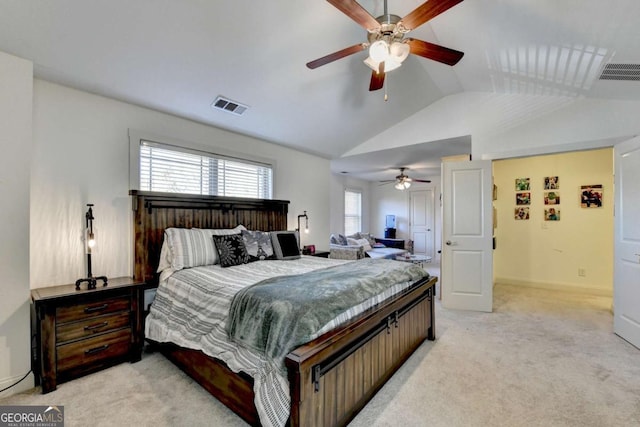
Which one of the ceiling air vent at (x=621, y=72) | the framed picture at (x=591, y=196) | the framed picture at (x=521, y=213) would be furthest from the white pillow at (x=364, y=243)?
the ceiling air vent at (x=621, y=72)

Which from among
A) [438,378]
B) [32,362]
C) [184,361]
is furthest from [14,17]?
[438,378]

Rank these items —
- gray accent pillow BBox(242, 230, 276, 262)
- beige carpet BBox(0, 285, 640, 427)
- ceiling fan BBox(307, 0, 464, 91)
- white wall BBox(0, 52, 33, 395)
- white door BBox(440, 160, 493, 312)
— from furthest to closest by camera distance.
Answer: white door BBox(440, 160, 493, 312), gray accent pillow BBox(242, 230, 276, 262), white wall BBox(0, 52, 33, 395), beige carpet BBox(0, 285, 640, 427), ceiling fan BBox(307, 0, 464, 91)

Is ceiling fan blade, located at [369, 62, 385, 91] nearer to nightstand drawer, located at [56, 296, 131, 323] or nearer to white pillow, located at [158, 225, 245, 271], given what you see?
white pillow, located at [158, 225, 245, 271]

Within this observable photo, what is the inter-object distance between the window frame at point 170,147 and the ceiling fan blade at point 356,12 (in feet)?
8.16

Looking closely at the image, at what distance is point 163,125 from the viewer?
3.32 meters

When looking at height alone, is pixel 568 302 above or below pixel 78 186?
below

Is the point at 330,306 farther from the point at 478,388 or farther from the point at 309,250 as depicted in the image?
the point at 309,250

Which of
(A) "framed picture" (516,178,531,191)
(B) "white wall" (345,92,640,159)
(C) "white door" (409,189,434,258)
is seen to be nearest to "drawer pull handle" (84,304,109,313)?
(B) "white wall" (345,92,640,159)

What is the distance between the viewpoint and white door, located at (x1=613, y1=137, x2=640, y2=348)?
295cm

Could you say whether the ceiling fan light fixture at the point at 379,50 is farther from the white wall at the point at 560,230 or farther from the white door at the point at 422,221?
the white door at the point at 422,221

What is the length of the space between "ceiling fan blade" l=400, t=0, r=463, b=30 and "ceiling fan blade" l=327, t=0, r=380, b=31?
20 centimetres

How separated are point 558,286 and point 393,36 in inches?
220

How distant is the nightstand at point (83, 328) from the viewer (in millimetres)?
2189

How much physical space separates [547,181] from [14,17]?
7.23 m
